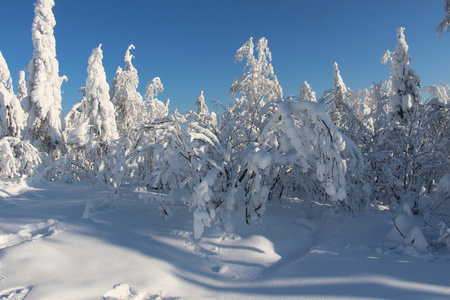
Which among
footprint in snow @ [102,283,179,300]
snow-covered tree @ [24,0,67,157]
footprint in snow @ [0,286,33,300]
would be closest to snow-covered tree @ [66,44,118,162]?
snow-covered tree @ [24,0,67,157]

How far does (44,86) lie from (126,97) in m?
5.89

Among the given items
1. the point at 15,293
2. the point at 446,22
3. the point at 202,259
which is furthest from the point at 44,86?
the point at 446,22

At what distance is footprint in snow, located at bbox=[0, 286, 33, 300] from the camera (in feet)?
5.73

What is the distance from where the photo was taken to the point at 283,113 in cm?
289

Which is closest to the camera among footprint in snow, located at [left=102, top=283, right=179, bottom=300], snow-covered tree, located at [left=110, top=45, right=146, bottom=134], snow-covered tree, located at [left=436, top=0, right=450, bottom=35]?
footprint in snow, located at [left=102, top=283, right=179, bottom=300]

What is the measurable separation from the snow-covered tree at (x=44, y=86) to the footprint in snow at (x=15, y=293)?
12.6m

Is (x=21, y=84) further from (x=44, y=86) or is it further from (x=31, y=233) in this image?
(x=31, y=233)

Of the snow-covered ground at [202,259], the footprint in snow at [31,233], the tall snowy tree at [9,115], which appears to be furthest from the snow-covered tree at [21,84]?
the footprint in snow at [31,233]

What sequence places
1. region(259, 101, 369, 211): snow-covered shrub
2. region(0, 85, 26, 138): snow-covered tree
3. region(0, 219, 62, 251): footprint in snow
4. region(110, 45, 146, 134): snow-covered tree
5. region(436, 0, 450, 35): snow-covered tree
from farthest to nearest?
1. region(110, 45, 146, 134): snow-covered tree
2. region(0, 85, 26, 138): snow-covered tree
3. region(436, 0, 450, 35): snow-covered tree
4. region(0, 219, 62, 251): footprint in snow
5. region(259, 101, 369, 211): snow-covered shrub

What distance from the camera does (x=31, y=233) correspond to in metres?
3.07

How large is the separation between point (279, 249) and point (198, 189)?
1282 mm

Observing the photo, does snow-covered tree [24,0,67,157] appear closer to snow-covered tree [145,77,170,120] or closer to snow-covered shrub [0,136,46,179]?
snow-covered shrub [0,136,46,179]

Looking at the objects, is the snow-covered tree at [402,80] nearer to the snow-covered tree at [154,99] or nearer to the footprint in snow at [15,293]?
the footprint in snow at [15,293]

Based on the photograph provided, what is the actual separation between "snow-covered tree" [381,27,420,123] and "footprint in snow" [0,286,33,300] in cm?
1124
